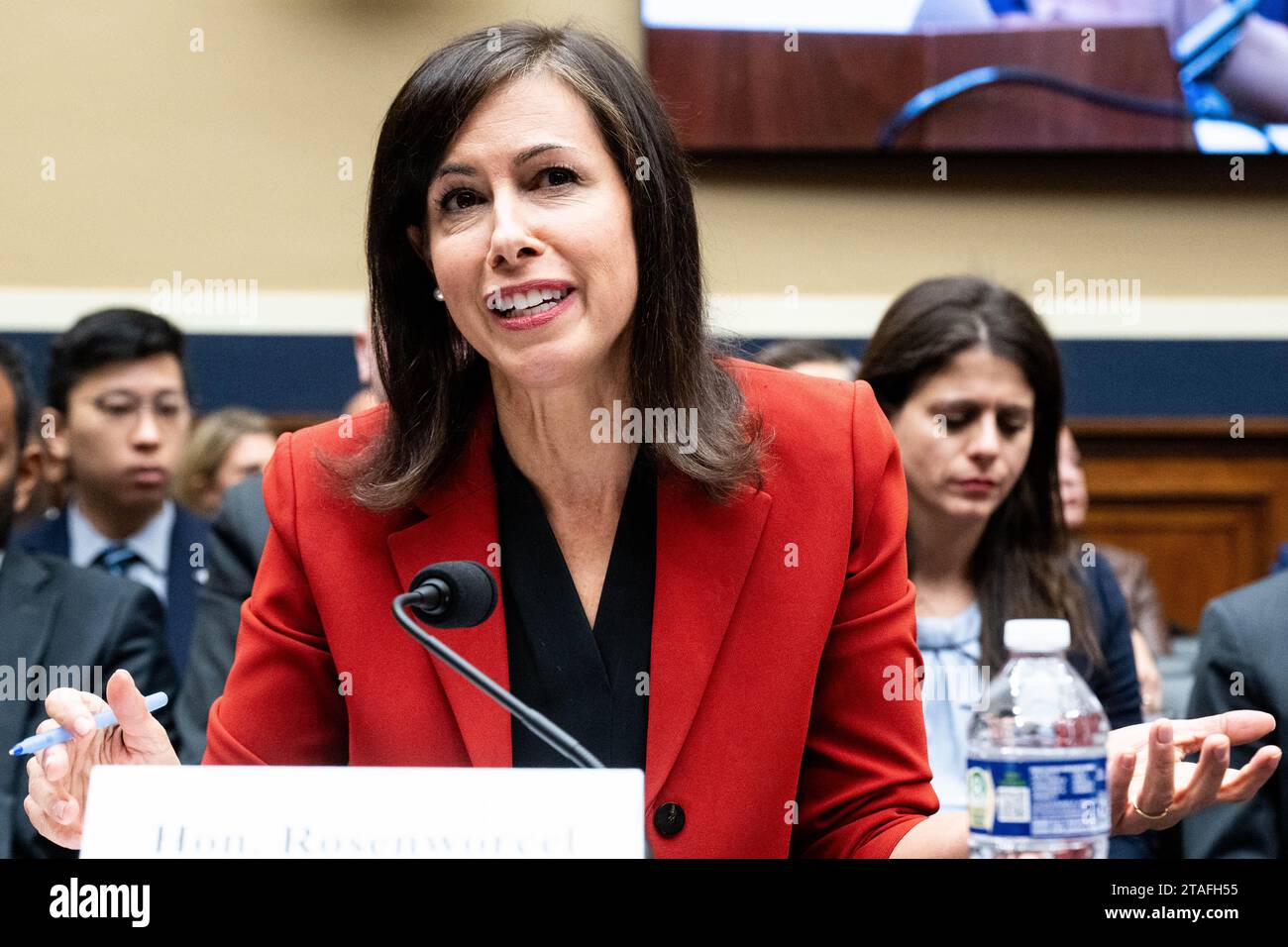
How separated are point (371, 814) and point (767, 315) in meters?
3.71

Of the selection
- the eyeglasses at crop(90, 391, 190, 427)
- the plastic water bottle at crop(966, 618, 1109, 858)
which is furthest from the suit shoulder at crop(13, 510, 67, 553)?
the plastic water bottle at crop(966, 618, 1109, 858)

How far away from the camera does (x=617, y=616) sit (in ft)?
5.22

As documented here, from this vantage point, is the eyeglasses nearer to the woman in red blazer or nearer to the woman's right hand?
the woman in red blazer

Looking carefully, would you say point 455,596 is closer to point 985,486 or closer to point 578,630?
point 578,630

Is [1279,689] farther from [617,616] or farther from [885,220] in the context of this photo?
[885,220]

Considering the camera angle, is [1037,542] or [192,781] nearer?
[192,781]

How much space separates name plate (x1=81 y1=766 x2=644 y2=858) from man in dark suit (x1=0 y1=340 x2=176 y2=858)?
170 cm

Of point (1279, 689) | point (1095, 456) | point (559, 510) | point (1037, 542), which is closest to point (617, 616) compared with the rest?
point (559, 510)

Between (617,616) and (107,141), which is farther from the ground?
(107,141)

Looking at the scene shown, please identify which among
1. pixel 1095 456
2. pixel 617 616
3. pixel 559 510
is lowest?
pixel 617 616

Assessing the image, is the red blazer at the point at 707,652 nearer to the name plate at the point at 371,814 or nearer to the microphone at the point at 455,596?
the microphone at the point at 455,596
